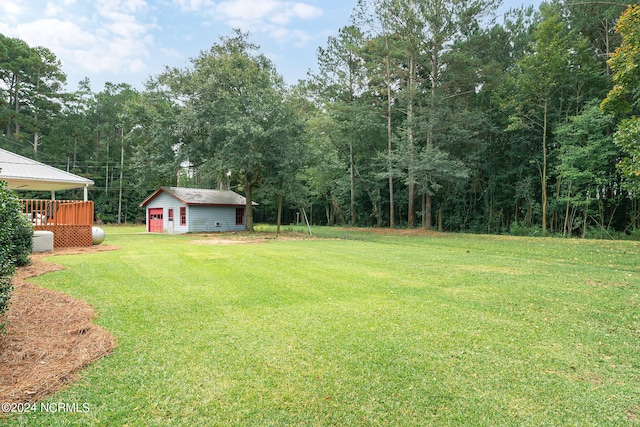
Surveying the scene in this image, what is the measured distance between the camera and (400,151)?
19.5m

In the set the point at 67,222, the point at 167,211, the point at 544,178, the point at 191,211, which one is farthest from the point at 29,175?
the point at 544,178

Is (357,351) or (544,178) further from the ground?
(544,178)

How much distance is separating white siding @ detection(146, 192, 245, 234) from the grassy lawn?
49.2 feet

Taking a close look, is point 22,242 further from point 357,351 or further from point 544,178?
point 544,178

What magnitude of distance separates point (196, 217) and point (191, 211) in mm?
519

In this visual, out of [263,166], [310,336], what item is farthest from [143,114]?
[310,336]

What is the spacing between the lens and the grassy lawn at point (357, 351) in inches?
90.0

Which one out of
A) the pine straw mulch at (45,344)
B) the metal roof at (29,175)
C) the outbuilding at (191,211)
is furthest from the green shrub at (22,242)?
the outbuilding at (191,211)

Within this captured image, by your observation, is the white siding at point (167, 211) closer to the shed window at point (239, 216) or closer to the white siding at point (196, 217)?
the white siding at point (196, 217)

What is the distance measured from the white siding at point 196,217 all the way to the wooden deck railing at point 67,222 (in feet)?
30.4

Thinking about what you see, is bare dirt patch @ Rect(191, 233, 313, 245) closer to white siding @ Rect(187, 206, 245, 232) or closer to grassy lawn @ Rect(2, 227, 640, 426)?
white siding @ Rect(187, 206, 245, 232)

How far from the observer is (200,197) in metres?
22.3

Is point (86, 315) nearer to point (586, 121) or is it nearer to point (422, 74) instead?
point (586, 121)

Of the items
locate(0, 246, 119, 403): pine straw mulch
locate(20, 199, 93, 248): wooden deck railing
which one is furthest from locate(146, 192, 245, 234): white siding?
locate(0, 246, 119, 403): pine straw mulch
